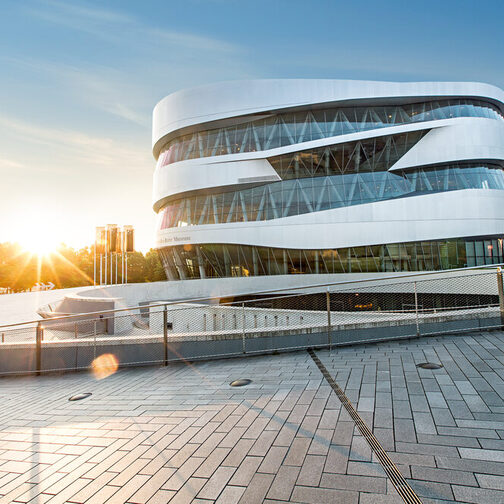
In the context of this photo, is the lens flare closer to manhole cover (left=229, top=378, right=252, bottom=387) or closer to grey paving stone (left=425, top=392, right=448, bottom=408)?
manhole cover (left=229, top=378, right=252, bottom=387)

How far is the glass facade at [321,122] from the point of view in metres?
33.1

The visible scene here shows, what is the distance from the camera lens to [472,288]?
1312 centimetres

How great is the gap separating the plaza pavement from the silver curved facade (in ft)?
81.7

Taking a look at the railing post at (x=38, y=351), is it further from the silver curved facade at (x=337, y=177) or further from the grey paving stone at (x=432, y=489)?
the silver curved facade at (x=337, y=177)

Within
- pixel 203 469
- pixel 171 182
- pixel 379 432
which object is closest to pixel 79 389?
pixel 203 469

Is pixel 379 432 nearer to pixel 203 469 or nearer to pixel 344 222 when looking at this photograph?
pixel 203 469

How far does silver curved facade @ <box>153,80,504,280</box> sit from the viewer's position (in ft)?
101

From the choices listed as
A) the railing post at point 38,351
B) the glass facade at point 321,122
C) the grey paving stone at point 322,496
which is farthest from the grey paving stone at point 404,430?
Result: the glass facade at point 321,122

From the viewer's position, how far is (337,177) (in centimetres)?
3288

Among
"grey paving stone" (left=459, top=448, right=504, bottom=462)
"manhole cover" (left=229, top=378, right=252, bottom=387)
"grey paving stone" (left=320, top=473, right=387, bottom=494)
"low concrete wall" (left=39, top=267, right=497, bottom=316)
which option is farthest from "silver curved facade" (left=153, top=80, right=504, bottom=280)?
"grey paving stone" (left=320, top=473, right=387, bottom=494)

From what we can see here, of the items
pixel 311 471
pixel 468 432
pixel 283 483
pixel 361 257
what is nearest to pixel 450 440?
pixel 468 432

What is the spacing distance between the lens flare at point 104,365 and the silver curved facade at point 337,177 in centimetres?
2394

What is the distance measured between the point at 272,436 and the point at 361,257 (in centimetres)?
2854

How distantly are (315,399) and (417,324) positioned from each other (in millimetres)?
4308
